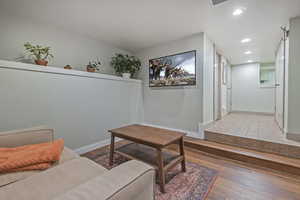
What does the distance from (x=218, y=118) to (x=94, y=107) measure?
330 cm

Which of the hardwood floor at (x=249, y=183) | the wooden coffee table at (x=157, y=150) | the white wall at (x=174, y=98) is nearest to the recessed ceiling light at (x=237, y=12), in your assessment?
the white wall at (x=174, y=98)

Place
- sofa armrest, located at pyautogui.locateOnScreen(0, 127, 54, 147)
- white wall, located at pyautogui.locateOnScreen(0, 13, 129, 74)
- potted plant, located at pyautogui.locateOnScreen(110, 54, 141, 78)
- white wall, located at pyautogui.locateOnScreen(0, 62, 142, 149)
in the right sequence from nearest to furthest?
sofa armrest, located at pyautogui.locateOnScreen(0, 127, 54, 147) < white wall, located at pyautogui.locateOnScreen(0, 62, 142, 149) < white wall, located at pyautogui.locateOnScreen(0, 13, 129, 74) < potted plant, located at pyautogui.locateOnScreen(110, 54, 141, 78)

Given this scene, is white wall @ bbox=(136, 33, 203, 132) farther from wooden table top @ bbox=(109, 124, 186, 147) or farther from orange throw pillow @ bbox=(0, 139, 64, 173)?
orange throw pillow @ bbox=(0, 139, 64, 173)

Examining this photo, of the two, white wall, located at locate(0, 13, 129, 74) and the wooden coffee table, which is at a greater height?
white wall, located at locate(0, 13, 129, 74)

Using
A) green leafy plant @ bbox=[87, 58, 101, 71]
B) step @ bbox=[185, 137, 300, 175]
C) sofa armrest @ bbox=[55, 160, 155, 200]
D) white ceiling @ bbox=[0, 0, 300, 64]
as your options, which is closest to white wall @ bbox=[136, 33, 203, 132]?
white ceiling @ bbox=[0, 0, 300, 64]

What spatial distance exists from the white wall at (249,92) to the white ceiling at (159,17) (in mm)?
2567

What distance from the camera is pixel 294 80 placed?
6.77 ft

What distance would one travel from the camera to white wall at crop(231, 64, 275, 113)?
4840mm

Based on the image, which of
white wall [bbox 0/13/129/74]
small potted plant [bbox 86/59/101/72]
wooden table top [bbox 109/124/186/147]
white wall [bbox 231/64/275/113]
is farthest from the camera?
white wall [bbox 231/64/275/113]

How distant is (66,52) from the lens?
7.95ft

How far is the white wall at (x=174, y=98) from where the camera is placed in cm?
264

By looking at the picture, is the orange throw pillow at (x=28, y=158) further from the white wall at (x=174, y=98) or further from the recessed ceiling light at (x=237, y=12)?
the recessed ceiling light at (x=237, y=12)

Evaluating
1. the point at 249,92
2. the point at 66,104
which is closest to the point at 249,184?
the point at 66,104

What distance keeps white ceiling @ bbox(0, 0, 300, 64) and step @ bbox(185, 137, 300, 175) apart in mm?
2070
